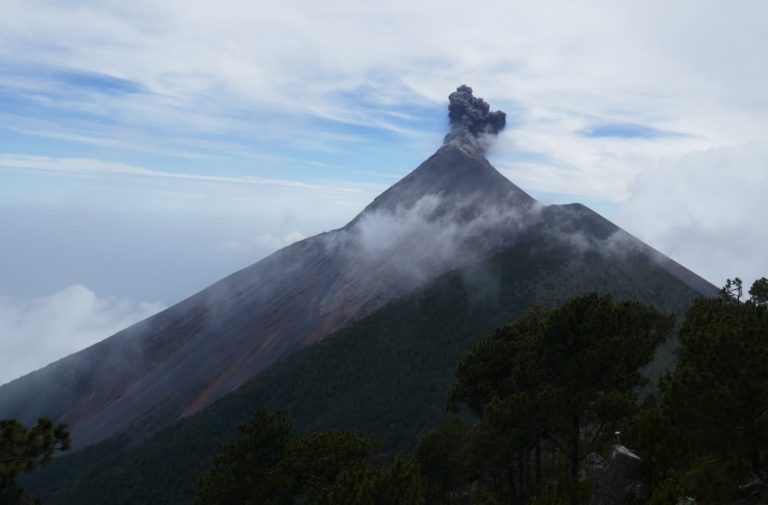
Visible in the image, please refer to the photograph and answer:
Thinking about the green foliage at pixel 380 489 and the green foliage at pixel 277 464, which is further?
the green foliage at pixel 277 464

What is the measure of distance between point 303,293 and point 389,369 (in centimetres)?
4690

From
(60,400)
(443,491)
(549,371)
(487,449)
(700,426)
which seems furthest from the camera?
(60,400)

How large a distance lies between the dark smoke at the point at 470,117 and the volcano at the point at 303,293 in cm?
1448

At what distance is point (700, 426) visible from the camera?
65.7ft

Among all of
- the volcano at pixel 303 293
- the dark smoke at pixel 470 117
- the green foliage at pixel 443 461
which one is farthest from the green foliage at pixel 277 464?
the dark smoke at pixel 470 117

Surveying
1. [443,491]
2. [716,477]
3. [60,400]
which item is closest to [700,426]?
[716,477]

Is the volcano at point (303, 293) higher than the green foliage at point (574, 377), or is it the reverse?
the volcano at point (303, 293)

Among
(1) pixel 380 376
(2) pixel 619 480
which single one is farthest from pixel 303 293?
(2) pixel 619 480

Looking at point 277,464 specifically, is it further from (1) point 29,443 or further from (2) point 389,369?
(2) point 389,369

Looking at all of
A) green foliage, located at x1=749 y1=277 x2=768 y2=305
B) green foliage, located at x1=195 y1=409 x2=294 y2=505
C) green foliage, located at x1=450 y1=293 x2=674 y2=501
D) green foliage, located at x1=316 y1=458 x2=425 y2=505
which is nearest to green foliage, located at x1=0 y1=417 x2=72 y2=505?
green foliage, located at x1=316 y1=458 x2=425 y2=505

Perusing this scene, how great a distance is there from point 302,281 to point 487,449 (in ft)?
368

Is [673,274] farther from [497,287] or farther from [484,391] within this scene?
[484,391]

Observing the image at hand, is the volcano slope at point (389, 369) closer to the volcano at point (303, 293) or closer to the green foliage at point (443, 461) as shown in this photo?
the volcano at point (303, 293)

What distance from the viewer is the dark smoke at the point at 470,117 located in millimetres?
192500
